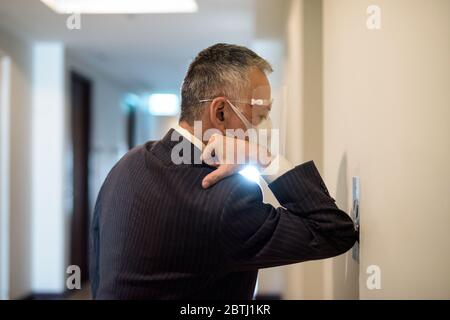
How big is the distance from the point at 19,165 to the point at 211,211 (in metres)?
2.93

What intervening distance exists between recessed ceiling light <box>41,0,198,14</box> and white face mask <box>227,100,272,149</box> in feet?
5.47

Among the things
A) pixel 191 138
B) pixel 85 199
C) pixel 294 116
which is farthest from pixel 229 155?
pixel 85 199

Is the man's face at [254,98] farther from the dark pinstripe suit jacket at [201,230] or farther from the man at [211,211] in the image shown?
the dark pinstripe suit jacket at [201,230]

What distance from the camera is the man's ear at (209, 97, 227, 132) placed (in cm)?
88

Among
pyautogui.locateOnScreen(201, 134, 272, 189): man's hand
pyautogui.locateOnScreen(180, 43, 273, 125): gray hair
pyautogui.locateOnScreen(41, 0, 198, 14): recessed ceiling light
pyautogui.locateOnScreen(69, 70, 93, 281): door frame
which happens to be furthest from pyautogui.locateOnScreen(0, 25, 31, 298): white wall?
pyautogui.locateOnScreen(201, 134, 272, 189): man's hand

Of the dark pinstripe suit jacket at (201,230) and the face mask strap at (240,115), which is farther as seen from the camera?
the face mask strap at (240,115)

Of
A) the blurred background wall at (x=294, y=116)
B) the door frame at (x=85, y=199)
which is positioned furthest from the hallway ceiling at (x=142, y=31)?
the door frame at (x=85, y=199)

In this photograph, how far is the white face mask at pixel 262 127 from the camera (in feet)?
2.91

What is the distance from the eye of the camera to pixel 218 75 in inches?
35.0

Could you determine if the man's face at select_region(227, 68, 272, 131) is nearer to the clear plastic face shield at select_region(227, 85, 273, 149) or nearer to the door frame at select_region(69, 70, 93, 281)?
the clear plastic face shield at select_region(227, 85, 273, 149)

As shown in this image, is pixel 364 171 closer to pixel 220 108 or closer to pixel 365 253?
pixel 365 253

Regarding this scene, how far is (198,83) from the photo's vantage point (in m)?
0.90

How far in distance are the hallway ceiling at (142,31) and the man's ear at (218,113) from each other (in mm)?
1394

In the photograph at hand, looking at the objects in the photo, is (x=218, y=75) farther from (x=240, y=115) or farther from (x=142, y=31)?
(x=142, y=31)
